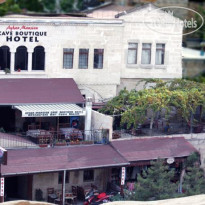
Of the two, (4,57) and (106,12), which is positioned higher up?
(106,12)

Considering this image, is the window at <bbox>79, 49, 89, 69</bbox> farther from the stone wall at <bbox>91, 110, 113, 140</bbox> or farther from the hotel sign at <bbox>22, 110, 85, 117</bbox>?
the hotel sign at <bbox>22, 110, 85, 117</bbox>

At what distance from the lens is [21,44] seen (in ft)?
153

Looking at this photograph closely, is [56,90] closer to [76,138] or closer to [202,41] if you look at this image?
[76,138]

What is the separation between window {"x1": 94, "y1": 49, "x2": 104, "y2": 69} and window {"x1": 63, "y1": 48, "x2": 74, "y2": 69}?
148 cm

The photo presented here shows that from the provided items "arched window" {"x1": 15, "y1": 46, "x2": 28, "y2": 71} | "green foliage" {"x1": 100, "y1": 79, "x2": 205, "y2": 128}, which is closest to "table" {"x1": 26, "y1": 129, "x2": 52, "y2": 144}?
"green foliage" {"x1": 100, "y1": 79, "x2": 205, "y2": 128}

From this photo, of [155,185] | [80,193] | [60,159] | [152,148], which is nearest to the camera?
[155,185]

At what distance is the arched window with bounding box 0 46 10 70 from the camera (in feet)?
152

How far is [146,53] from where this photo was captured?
165 feet

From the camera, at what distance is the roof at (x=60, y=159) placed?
40.3 metres

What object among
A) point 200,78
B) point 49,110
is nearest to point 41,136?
point 49,110

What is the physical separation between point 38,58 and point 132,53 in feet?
18.6

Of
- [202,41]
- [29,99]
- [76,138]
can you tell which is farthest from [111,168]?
[202,41]

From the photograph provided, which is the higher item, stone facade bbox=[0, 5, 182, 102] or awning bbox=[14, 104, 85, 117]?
stone facade bbox=[0, 5, 182, 102]

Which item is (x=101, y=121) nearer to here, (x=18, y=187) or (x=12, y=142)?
(x=12, y=142)
